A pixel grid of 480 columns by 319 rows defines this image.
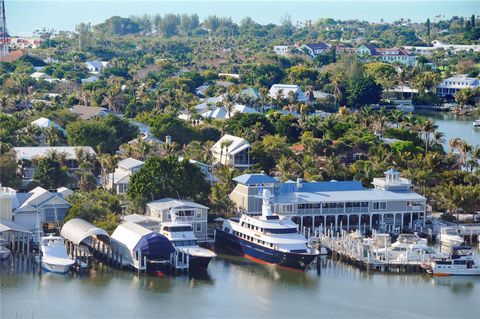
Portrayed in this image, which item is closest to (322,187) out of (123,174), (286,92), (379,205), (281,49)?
(379,205)

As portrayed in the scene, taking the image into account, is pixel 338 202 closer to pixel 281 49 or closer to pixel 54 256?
pixel 54 256

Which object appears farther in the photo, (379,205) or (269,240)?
(379,205)

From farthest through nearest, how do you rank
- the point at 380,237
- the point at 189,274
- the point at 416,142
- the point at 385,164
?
the point at 416,142, the point at 385,164, the point at 380,237, the point at 189,274

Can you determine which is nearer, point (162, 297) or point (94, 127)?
point (162, 297)

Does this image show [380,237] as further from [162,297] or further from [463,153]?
[463,153]

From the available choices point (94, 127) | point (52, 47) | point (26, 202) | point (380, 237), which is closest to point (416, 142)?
point (94, 127)

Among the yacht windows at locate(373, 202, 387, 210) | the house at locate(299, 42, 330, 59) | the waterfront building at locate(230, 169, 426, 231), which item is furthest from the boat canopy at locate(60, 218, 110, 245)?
the house at locate(299, 42, 330, 59)

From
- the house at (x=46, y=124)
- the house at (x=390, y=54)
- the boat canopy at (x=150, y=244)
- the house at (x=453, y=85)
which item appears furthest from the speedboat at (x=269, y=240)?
the house at (x=390, y=54)
